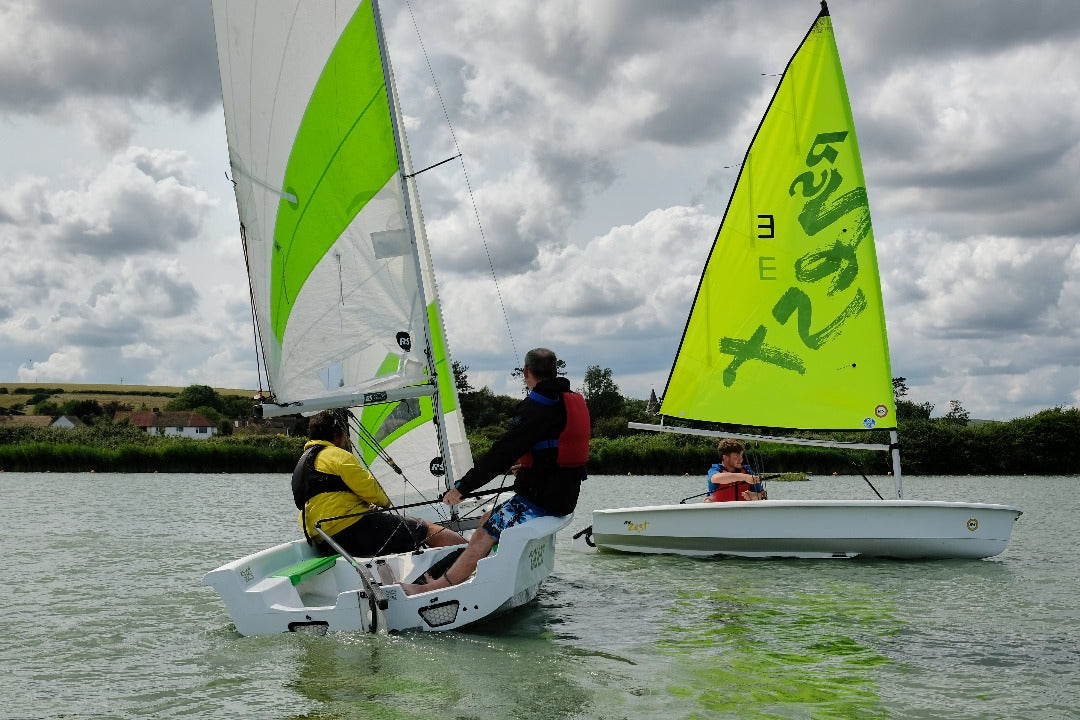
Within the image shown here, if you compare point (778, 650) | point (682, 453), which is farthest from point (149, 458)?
point (778, 650)

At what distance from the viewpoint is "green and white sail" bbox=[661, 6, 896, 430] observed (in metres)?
11.4

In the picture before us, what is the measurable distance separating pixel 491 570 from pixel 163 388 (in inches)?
4988

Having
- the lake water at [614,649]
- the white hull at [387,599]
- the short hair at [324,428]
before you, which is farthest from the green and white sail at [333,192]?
the lake water at [614,649]

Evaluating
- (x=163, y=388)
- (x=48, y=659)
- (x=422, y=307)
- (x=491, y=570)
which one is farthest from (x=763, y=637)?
(x=163, y=388)

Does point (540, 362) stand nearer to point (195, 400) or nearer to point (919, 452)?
point (919, 452)

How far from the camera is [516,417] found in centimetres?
662

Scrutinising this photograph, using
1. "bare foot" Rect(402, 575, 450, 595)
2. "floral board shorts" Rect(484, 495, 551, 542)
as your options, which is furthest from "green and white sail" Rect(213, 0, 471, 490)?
"bare foot" Rect(402, 575, 450, 595)

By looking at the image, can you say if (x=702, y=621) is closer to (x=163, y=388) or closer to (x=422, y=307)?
(x=422, y=307)

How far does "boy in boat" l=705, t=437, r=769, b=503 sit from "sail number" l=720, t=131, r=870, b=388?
110 cm

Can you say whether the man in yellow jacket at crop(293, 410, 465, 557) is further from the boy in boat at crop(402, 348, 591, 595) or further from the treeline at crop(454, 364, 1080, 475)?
the treeline at crop(454, 364, 1080, 475)

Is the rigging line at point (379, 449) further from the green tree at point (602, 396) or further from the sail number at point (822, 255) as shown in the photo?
the green tree at point (602, 396)

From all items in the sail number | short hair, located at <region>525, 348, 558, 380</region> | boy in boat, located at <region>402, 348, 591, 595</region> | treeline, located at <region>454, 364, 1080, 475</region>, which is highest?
the sail number

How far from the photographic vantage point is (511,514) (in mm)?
6758

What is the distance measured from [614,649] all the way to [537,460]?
1.28m
